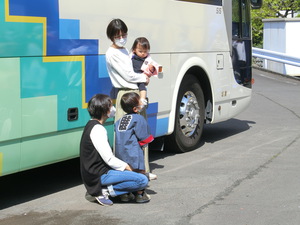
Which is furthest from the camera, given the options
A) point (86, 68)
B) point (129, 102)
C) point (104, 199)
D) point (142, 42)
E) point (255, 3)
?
point (255, 3)

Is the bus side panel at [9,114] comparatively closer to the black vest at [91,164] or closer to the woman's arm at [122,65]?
the black vest at [91,164]

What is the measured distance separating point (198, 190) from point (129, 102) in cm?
126

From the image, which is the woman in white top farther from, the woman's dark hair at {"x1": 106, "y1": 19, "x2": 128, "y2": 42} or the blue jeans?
the blue jeans

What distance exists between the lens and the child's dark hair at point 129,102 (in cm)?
656

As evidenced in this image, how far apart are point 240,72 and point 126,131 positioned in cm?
445

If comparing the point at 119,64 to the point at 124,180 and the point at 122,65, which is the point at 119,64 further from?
the point at 124,180

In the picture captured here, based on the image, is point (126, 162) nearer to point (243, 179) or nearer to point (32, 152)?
point (32, 152)

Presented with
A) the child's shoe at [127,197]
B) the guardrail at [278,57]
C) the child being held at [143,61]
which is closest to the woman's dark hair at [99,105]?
the child's shoe at [127,197]

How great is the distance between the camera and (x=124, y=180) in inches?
245

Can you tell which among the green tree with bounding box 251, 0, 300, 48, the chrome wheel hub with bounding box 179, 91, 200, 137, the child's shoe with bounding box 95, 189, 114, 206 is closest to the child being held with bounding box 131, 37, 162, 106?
the child's shoe with bounding box 95, 189, 114, 206

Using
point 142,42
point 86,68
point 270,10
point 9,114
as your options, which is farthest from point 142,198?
point 270,10

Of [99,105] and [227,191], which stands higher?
[99,105]

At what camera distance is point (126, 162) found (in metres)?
6.43

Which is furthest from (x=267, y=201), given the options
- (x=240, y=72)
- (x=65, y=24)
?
(x=240, y=72)
